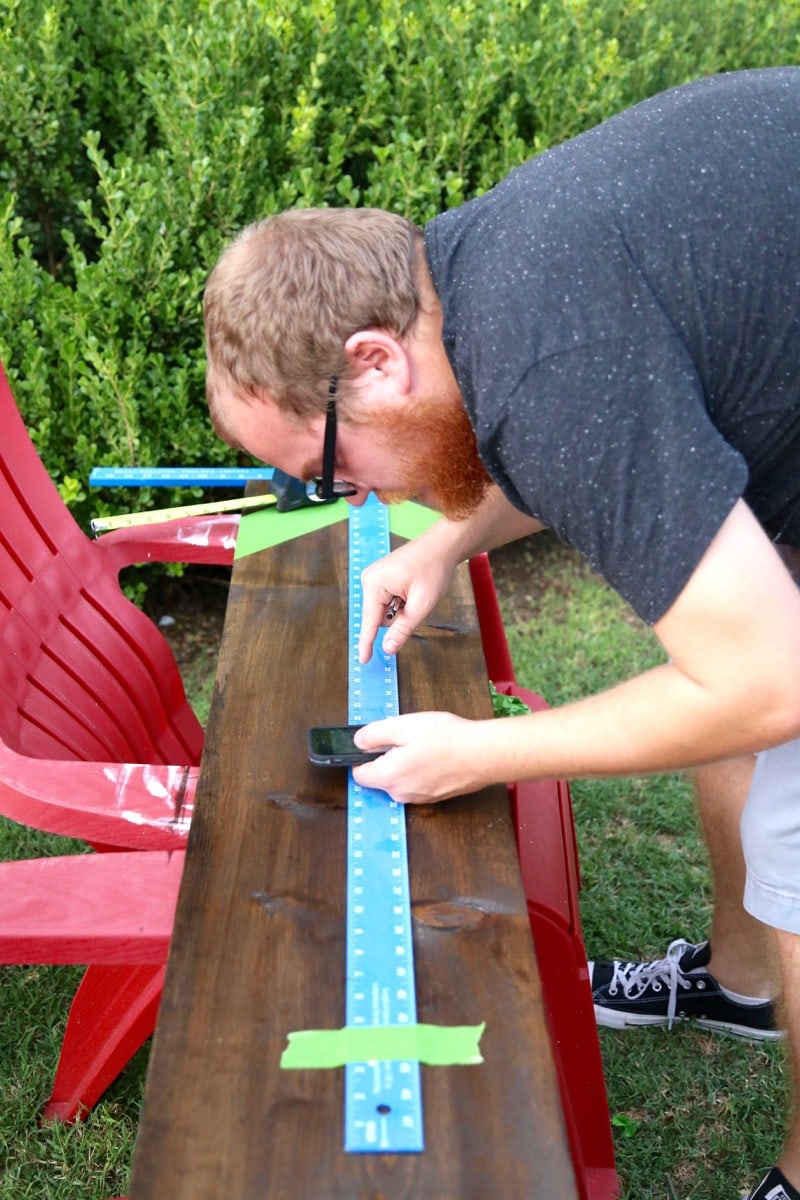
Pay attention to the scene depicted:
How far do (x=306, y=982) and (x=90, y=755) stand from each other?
3.64ft

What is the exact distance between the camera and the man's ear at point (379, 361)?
5.51 feet

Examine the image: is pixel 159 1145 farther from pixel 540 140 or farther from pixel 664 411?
pixel 540 140

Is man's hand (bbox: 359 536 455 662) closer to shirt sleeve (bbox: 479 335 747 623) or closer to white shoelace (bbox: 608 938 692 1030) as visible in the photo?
shirt sleeve (bbox: 479 335 747 623)

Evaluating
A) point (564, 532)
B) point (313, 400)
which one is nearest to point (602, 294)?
point (564, 532)

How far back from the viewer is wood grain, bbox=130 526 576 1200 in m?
1.32

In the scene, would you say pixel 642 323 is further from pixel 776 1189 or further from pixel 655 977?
pixel 655 977

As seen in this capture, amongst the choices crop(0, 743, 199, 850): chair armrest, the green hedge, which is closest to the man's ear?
crop(0, 743, 199, 850): chair armrest

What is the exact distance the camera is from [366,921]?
5.31 ft

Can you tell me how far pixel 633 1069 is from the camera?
9.13 ft

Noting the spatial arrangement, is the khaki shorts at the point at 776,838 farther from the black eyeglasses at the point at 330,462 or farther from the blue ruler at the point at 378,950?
the black eyeglasses at the point at 330,462

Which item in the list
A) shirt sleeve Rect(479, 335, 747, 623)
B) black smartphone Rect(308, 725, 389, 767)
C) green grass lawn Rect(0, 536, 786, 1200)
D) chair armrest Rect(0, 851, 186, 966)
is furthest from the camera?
green grass lawn Rect(0, 536, 786, 1200)

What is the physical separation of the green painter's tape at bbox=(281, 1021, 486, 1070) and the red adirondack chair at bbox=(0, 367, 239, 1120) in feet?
1.05

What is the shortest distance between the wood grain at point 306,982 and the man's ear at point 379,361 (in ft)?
2.10

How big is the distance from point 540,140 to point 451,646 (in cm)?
292
